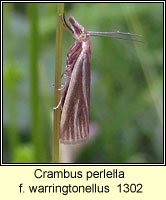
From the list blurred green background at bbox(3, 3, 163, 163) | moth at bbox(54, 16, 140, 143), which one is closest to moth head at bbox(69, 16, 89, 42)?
moth at bbox(54, 16, 140, 143)

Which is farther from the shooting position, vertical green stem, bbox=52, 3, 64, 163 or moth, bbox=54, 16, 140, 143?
moth, bbox=54, 16, 140, 143

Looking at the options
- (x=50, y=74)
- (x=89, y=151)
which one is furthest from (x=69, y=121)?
(x=50, y=74)

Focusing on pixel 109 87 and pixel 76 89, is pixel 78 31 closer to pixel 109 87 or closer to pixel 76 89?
pixel 76 89

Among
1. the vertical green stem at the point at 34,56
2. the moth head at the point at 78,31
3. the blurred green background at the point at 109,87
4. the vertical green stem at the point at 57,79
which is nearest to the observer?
the vertical green stem at the point at 57,79

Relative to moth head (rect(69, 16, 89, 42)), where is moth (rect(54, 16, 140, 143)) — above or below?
below

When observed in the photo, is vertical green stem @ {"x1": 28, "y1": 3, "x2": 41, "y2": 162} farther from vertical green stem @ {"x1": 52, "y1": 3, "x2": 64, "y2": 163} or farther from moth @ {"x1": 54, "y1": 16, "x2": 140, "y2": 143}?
vertical green stem @ {"x1": 52, "y1": 3, "x2": 64, "y2": 163}

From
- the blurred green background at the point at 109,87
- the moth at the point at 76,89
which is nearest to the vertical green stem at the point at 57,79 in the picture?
the moth at the point at 76,89

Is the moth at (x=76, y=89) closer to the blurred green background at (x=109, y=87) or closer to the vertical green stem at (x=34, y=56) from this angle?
the vertical green stem at (x=34, y=56)

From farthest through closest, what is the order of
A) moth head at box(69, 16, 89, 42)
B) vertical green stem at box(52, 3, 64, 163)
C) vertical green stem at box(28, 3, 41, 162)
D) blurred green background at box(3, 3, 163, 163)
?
blurred green background at box(3, 3, 163, 163) < vertical green stem at box(28, 3, 41, 162) < moth head at box(69, 16, 89, 42) < vertical green stem at box(52, 3, 64, 163)
